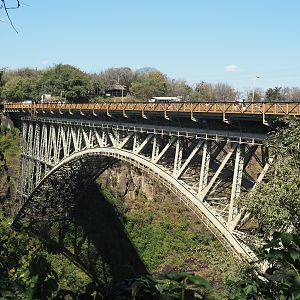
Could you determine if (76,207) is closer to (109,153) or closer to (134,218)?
(134,218)

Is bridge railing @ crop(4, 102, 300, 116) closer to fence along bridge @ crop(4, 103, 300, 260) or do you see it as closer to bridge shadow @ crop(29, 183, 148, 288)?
fence along bridge @ crop(4, 103, 300, 260)

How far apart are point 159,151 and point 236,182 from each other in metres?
7.99

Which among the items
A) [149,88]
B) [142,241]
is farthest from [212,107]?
[149,88]

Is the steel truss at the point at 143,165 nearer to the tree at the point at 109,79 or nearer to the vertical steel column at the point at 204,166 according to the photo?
the vertical steel column at the point at 204,166

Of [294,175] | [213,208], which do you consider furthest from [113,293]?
[213,208]

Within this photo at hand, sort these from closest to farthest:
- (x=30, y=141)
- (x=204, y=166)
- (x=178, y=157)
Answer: (x=204, y=166) < (x=178, y=157) < (x=30, y=141)

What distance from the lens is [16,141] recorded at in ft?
137

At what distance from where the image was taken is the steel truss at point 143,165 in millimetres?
15625

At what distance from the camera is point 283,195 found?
1081 cm

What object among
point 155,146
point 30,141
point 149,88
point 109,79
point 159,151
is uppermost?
point 109,79

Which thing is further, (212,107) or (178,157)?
(178,157)

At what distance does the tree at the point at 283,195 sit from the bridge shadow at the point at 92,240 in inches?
970

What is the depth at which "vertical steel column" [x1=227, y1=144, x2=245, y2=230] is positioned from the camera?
1494 centimetres

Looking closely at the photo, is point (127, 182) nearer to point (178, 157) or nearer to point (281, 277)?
point (178, 157)
